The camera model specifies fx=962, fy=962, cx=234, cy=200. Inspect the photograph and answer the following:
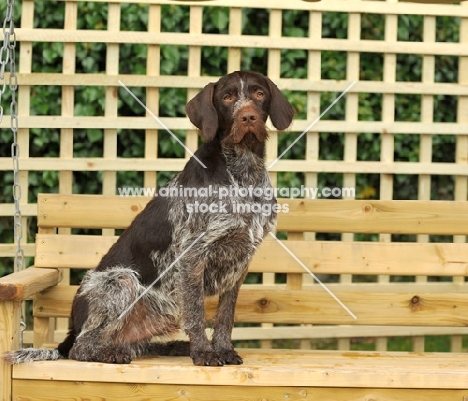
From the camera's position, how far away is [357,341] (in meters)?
→ 7.89

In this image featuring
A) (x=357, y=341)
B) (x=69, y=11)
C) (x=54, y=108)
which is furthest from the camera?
(x=357, y=341)

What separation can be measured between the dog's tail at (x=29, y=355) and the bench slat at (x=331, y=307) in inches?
36.5

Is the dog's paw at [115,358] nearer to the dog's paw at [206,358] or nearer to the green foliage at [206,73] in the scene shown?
the dog's paw at [206,358]

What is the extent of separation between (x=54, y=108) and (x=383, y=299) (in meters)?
2.94

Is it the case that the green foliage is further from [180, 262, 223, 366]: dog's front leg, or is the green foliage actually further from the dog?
[180, 262, 223, 366]: dog's front leg

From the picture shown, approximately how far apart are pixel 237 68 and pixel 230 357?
230 cm

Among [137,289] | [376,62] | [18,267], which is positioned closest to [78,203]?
[18,267]

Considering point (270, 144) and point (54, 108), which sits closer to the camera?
point (270, 144)

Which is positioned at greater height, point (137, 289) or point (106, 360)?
point (137, 289)

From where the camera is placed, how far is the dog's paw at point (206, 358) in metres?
4.30

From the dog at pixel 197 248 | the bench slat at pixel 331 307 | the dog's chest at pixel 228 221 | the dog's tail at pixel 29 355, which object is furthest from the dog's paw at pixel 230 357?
the bench slat at pixel 331 307

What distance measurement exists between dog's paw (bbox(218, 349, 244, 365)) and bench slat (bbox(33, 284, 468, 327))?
88cm

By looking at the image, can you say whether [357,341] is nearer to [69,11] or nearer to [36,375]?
[69,11]

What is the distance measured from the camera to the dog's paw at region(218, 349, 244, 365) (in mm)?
4360
